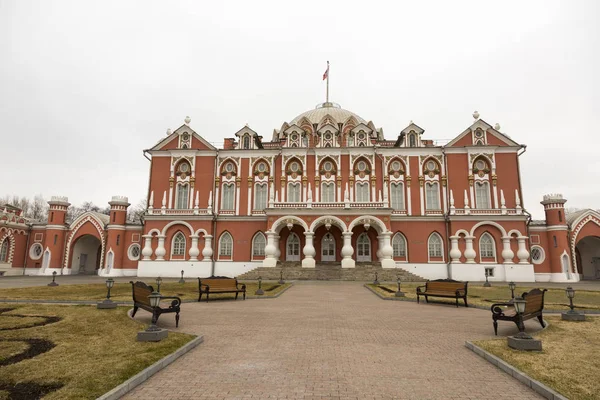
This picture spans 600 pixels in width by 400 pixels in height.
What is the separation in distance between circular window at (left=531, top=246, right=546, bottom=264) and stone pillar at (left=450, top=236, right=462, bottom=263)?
7465 millimetres

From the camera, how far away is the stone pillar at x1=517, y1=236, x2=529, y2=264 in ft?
105

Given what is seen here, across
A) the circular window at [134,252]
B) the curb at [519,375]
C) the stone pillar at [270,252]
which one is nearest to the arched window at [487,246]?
the stone pillar at [270,252]

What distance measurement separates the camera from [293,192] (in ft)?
122

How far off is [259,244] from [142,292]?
25.2 meters

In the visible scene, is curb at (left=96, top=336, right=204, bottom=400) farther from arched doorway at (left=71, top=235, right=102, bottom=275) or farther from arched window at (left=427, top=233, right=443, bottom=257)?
arched doorway at (left=71, top=235, right=102, bottom=275)

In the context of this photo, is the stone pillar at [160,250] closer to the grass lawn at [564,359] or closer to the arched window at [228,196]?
the arched window at [228,196]

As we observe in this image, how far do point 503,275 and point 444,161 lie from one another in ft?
39.1

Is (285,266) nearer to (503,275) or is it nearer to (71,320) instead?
(503,275)

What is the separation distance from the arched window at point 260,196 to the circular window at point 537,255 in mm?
26183

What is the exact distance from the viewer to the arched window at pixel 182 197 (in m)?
37.2

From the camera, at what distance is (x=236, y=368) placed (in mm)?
6562

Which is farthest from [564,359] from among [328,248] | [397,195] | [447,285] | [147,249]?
[147,249]

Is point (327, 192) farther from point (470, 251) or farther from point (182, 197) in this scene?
point (182, 197)

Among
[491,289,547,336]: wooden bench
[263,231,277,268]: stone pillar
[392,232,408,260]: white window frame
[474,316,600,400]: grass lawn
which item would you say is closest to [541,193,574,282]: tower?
[392,232,408,260]: white window frame
